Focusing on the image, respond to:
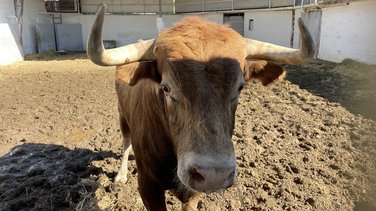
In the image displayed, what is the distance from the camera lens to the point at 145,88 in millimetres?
3275

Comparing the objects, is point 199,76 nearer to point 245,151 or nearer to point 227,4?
point 245,151

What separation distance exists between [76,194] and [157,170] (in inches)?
65.0

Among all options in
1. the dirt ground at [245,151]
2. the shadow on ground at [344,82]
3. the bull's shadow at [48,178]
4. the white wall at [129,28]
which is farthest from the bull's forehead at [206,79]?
the white wall at [129,28]

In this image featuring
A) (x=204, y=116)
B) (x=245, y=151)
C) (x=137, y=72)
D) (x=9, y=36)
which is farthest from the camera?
(x=9, y=36)

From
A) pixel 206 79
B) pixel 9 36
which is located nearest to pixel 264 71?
pixel 206 79

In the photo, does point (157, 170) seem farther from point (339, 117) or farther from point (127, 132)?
point (339, 117)

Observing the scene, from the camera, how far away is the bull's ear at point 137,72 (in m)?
2.70

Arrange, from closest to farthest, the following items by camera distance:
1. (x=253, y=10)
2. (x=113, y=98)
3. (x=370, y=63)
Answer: (x=113, y=98) < (x=370, y=63) < (x=253, y=10)

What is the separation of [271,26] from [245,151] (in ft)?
60.9

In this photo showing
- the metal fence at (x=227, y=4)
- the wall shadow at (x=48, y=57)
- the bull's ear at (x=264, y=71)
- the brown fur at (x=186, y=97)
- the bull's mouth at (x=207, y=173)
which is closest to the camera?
the bull's mouth at (x=207, y=173)

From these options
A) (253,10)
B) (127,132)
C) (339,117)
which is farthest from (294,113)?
(253,10)

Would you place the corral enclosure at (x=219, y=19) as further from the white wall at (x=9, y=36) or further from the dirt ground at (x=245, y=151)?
the dirt ground at (x=245, y=151)

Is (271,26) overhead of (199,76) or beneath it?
beneath

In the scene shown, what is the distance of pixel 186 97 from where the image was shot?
2.25m
